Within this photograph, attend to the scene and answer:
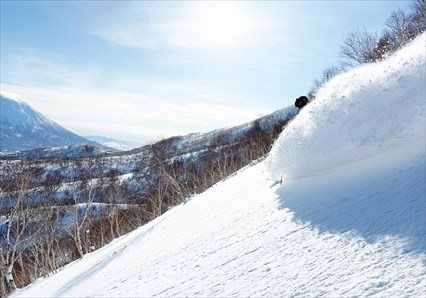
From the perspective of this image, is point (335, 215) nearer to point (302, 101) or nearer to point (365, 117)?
point (365, 117)

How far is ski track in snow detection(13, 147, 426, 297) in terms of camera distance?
2611mm

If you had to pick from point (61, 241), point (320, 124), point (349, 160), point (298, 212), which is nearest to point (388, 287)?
point (298, 212)

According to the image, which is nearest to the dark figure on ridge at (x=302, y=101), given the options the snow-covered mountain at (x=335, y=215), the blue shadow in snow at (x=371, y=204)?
the snow-covered mountain at (x=335, y=215)

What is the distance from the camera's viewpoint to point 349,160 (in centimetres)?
436

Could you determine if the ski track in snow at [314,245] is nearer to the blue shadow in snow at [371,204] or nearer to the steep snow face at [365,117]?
the blue shadow in snow at [371,204]

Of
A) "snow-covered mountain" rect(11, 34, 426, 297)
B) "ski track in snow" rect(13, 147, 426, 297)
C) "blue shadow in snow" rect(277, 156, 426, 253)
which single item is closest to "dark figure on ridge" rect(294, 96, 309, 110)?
"snow-covered mountain" rect(11, 34, 426, 297)

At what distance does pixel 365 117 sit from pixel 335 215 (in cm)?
115

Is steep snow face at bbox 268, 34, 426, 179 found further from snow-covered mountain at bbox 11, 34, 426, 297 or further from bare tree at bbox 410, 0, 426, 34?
bare tree at bbox 410, 0, 426, 34

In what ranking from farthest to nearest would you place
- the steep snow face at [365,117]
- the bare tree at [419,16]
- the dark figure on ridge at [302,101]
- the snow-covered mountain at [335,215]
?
the bare tree at [419,16], the dark figure on ridge at [302,101], the steep snow face at [365,117], the snow-covered mountain at [335,215]

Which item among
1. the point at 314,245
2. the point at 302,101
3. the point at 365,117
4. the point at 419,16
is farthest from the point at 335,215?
the point at 419,16

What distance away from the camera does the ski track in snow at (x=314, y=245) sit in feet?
8.57

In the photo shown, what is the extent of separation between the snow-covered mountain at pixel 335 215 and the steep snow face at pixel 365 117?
11 millimetres

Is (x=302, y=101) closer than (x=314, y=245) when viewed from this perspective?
No

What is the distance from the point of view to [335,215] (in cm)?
362
